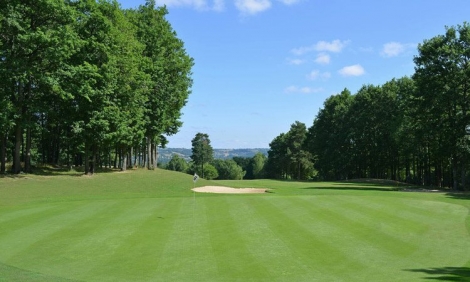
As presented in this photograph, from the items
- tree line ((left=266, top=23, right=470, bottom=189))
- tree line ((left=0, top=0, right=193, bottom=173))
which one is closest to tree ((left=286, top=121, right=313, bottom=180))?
tree line ((left=266, top=23, right=470, bottom=189))

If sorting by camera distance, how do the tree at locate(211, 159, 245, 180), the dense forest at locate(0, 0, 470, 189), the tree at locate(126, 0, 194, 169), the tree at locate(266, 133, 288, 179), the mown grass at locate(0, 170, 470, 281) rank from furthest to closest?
the tree at locate(211, 159, 245, 180) < the tree at locate(266, 133, 288, 179) < the tree at locate(126, 0, 194, 169) < the dense forest at locate(0, 0, 470, 189) < the mown grass at locate(0, 170, 470, 281)

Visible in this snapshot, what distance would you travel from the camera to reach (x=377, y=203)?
22875mm

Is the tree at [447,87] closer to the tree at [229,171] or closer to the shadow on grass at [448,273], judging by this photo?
the shadow on grass at [448,273]

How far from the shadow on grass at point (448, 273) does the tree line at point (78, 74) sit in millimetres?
32405

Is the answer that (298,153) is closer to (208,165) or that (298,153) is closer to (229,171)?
(208,165)

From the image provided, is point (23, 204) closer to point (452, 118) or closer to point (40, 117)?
point (40, 117)

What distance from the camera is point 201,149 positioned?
132m

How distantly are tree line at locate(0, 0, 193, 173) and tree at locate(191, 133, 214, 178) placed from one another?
80317 millimetres

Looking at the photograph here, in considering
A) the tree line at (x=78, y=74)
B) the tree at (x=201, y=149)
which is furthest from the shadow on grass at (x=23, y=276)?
the tree at (x=201, y=149)

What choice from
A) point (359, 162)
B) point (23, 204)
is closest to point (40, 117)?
point (23, 204)

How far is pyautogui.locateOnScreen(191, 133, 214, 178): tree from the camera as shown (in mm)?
131750

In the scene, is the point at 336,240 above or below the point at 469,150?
below

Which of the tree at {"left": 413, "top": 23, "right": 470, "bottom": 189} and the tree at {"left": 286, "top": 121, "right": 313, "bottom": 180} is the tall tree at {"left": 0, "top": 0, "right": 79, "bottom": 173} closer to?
the tree at {"left": 413, "top": 23, "right": 470, "bottom": 189}

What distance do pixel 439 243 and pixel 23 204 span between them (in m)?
23.8
